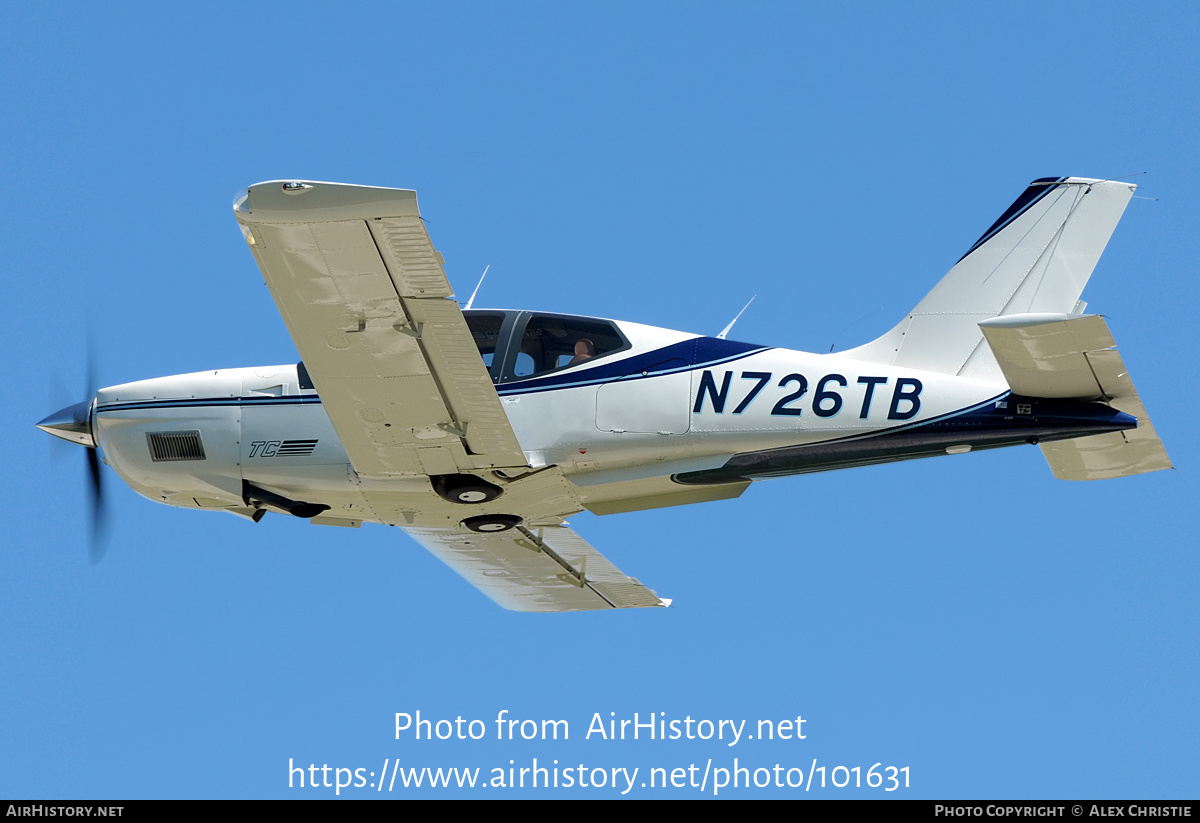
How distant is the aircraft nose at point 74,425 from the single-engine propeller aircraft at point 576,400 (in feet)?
0.08

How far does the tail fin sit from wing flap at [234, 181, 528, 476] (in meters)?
4.07

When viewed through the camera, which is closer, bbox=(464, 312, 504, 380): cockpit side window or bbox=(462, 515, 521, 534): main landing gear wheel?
bbox=(464, 312, 504, 380): cockpit side window

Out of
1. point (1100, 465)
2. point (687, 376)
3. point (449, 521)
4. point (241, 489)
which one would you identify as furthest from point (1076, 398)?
point (241, 489)

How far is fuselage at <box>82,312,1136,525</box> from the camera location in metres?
12.9

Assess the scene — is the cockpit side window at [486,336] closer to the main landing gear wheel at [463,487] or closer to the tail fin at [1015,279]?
the main landing gear wheel at [463,487]

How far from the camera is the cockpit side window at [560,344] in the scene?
13336 mm

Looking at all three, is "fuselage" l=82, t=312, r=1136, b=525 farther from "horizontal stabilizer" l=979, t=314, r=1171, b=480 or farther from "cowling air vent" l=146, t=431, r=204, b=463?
"horizontal stabilizer" l=979, t=314, r=1171, b=480

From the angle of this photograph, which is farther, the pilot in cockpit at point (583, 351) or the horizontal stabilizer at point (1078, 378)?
the pilot in cockpit at point (583, 351)

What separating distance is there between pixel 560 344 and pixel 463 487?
169cm

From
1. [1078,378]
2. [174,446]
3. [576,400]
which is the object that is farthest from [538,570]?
[1078,378]

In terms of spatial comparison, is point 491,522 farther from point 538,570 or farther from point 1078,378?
point 1078,378

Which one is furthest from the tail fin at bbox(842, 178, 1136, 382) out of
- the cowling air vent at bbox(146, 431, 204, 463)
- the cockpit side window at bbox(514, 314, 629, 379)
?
the cowling air vent at bbox(146, 431, 204, 463)

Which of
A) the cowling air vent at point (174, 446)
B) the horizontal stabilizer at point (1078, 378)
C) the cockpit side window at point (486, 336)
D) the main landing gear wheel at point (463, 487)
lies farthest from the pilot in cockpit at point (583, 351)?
the cowling air vent at point (174, 446)

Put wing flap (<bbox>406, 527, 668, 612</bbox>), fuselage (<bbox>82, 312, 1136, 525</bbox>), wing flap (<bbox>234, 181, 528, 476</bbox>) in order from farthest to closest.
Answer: wing flap (<bbox>406, 527, 668, 612</bbox>) → fuselage (<bbox>82, 312, 1136, 525</bbox>) → wing flap (<bbox>234, 181, 528, 476</bbox>)
